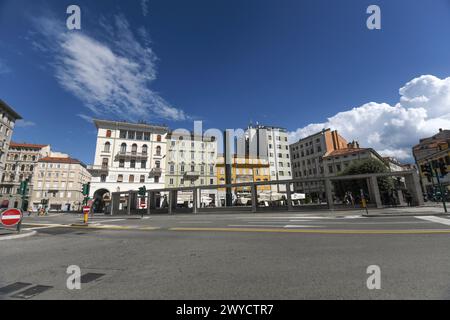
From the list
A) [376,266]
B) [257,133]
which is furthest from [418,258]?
[257,133]

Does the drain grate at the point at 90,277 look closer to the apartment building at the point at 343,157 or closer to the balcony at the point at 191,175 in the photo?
the balcony at the point at 191,175

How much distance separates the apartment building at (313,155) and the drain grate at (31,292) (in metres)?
62.4

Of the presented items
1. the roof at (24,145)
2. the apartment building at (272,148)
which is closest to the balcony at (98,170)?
the apartment building at (272,148)

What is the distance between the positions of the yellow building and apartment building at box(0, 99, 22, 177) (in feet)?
155

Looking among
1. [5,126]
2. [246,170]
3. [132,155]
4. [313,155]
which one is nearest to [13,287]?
[132,155]

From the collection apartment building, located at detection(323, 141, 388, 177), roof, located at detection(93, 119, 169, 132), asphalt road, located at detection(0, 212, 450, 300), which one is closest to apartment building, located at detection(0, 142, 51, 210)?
roof, located at detection(93, 119, 169, 132)

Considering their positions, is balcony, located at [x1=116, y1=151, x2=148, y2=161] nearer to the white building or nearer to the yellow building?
the white building

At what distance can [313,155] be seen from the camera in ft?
217

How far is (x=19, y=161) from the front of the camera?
225 feet

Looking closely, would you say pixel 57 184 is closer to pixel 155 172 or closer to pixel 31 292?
pixel 155 172

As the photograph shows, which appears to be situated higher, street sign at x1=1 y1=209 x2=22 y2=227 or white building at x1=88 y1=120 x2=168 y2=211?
white building at x1=88 y1=120 x2=168 y2=211

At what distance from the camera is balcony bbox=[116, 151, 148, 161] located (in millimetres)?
45156

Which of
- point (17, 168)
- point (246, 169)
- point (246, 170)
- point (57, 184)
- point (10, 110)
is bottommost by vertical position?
point (57, 184)

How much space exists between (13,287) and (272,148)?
69.3 m
